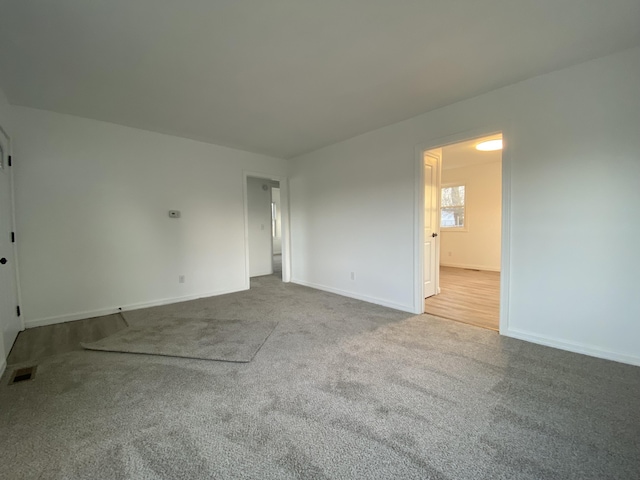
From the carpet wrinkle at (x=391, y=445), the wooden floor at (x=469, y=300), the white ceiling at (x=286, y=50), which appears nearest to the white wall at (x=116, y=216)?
the white ceiling at (x=286, y=50)

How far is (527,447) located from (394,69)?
111 inches

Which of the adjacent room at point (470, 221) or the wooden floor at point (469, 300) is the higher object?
the adjacent room at point (470, 221)

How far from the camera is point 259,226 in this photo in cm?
671

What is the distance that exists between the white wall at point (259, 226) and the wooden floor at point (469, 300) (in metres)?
3.97

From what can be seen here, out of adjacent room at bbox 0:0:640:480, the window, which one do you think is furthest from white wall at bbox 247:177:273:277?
the window

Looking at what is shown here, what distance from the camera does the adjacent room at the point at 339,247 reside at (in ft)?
5.08

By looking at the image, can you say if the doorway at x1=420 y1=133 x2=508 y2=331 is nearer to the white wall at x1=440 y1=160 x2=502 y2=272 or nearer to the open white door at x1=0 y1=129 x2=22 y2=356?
the white wall at x1=440 y1=160 x2=502 y2=272

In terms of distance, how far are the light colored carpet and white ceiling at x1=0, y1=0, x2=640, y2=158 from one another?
2557 mm

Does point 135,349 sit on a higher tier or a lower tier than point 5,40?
lower

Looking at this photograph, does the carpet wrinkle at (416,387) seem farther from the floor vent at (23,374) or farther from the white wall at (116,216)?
the white wall at (116,216)

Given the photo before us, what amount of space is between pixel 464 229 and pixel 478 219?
0.41 metres

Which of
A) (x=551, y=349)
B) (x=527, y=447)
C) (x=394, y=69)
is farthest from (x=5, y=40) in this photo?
(x=551, y=349)

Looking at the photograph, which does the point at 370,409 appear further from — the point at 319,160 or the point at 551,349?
the point at 319,160

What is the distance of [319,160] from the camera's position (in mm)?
5000
